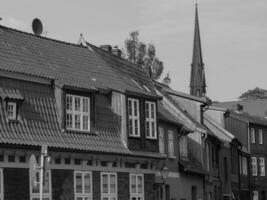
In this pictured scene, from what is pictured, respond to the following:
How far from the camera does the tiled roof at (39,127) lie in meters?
28.4

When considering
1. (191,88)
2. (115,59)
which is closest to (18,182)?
(115,59)

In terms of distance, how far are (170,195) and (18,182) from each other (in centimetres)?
1581

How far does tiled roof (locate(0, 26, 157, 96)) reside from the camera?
3127 centimetres

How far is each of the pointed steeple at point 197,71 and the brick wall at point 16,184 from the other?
2398 inches

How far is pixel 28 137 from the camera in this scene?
28828 mm

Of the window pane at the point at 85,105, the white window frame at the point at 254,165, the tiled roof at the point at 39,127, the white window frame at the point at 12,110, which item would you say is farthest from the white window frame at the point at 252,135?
the white window frame at the point at 12,110

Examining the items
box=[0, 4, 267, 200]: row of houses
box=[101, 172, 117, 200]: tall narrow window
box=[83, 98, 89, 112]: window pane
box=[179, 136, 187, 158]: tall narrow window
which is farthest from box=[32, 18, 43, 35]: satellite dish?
box=[179, 136, 187, 158]: tall narrow window

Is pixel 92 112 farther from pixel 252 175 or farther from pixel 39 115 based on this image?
pixel 252 175

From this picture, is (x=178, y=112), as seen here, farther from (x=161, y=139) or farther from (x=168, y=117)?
(x=161, y=139)

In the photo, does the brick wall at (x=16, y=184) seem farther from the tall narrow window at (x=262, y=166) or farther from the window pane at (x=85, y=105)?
the tall narrow window at (x=262, y=166)

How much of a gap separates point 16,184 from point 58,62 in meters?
7.53

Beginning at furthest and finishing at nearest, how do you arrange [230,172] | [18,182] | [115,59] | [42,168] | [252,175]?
[252,175], [230,172], [115,59], [18,182], [42,168]

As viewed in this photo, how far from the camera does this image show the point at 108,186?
33.6 metres

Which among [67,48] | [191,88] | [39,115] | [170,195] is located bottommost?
[170,195]
